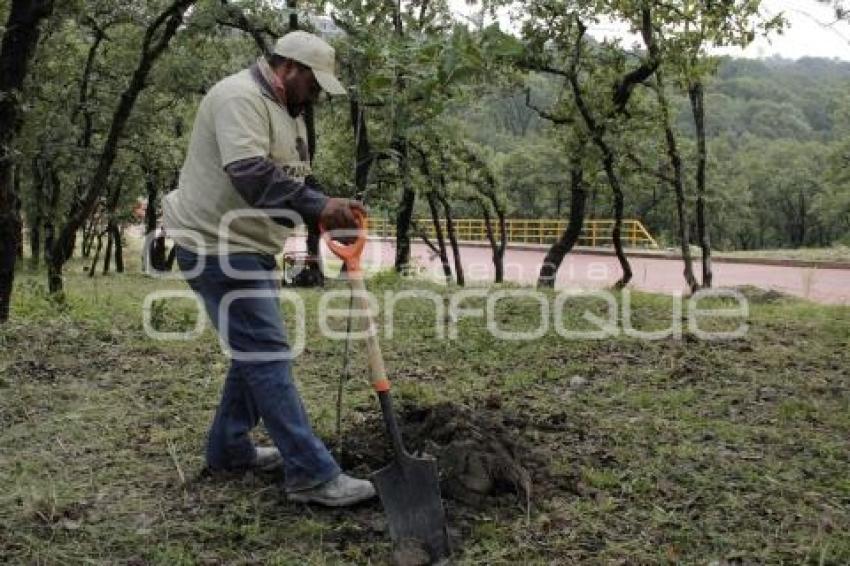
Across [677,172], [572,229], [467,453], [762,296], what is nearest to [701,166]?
[677,172]

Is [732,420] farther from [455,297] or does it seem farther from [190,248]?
[455,297]

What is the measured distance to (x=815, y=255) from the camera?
2725 cm

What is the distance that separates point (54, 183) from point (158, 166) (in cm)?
348

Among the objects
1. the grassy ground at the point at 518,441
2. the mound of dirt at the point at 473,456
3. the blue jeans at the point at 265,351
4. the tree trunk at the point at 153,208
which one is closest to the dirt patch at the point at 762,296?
the grassy ground at the point at 518,441

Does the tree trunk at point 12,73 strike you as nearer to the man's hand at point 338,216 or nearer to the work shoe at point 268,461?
the work shoe at point 268,461

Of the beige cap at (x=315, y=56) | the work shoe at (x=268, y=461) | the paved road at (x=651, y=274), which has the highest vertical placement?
the beige cap at (x=315, y=56)

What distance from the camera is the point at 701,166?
493 inches

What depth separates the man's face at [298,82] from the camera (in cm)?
318

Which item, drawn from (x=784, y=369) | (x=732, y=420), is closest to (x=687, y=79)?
(x=784, y=369)

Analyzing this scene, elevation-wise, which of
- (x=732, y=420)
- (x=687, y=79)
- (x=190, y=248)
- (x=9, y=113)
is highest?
(x=687, y=79)

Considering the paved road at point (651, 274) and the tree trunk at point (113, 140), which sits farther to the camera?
the paved road at point (651, 274)

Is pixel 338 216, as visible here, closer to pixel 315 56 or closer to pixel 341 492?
pixel 315 56

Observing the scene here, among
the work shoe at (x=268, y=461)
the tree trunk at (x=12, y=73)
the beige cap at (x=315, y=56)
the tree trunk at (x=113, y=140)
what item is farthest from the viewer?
the tree trunk at (x=113, y=140)

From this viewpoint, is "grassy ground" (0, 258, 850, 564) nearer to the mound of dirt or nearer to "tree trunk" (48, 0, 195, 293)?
the mound of dirt
